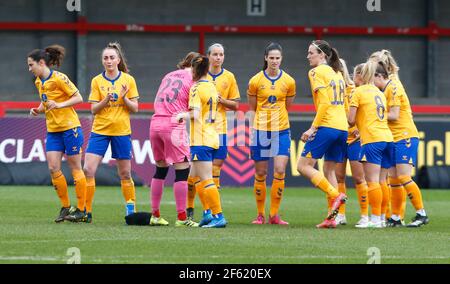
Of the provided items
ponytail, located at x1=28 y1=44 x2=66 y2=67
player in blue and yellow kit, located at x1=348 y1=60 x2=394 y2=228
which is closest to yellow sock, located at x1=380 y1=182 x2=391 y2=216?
player in blue and yellow kit, located at x1=348 y1=60 x2=394 y2=228

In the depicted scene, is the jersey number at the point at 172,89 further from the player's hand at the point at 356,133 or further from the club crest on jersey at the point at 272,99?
the player's hand at the point at 356,133

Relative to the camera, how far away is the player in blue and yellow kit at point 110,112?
41.4 ft

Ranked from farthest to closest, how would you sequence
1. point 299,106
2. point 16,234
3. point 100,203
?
point 299,106
point 100,203
point 16,234

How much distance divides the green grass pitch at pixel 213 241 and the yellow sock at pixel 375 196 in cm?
35

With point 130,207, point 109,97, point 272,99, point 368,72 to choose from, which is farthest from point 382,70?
point 130,207

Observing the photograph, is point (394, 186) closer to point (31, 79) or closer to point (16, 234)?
point (16, 234)

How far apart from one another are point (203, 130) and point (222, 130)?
1451mm

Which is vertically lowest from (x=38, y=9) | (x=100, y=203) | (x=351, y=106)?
(x=100, y=203)

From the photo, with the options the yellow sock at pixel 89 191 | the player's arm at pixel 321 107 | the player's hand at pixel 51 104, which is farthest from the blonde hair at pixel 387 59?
the player's hand at pixel 51 104

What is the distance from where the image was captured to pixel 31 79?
3017 cm

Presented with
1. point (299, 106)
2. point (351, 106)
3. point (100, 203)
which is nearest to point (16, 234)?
point (351, 106)

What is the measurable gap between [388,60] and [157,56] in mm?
18112

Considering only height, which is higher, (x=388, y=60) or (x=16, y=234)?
(x=388, y=60)
